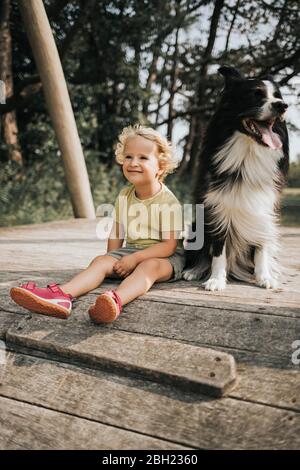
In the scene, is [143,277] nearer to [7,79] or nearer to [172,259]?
[172,259]

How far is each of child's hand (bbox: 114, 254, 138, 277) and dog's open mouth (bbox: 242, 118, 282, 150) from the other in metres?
0.85

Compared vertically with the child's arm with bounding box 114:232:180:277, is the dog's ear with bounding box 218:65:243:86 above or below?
above

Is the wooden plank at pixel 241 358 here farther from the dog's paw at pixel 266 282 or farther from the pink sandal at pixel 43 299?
the dog's paw at pixel 266 282

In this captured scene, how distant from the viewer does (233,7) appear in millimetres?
12375

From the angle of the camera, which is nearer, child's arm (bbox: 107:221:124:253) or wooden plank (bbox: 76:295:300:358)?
wooden plank (bbox: 76:295:300:358)

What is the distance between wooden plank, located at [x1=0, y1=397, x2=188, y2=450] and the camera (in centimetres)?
143

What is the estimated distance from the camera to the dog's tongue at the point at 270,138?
224 cm

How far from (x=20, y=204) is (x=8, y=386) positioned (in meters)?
6.56

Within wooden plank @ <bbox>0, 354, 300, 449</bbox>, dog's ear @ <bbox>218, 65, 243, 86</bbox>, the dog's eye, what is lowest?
wooden plank @ <bbox>0, 354, 300, 449</bbox>

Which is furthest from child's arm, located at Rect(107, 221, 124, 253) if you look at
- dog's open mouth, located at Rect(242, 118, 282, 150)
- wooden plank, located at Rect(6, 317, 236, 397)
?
dog's open mouth, located at Rect(242, 118, 282, 150)

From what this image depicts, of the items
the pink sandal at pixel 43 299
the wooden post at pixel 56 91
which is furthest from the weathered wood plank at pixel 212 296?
the wooden post at pixel 56 91

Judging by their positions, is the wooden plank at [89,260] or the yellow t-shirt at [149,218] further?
the yellow t-shirt at [149,218]

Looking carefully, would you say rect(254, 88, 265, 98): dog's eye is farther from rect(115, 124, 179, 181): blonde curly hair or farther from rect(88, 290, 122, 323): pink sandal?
rect(88, 290, 122, 323): pink sandal

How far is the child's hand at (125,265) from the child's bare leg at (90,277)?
4 centimetres
